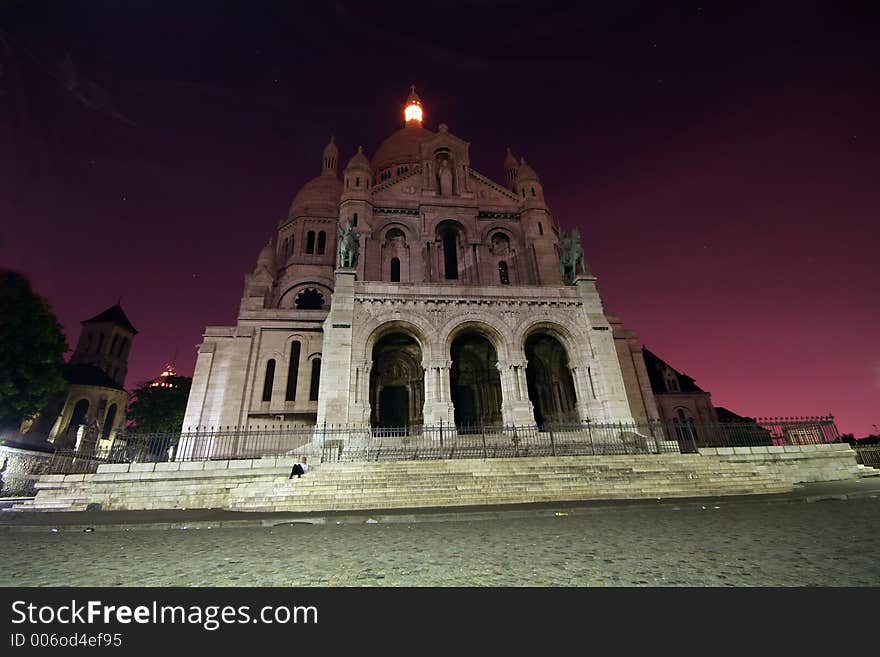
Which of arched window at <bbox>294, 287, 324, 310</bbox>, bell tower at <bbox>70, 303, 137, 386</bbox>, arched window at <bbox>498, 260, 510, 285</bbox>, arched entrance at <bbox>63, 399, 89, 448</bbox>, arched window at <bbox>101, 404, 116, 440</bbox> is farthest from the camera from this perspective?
bell tower at <bbox>70, 303, 137, 386</bbox>

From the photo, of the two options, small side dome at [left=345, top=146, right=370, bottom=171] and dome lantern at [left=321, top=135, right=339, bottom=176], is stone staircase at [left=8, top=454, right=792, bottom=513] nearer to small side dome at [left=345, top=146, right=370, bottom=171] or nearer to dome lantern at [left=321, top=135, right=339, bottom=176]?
small side dome at [left=345, top=146, right=370, bottom=171]

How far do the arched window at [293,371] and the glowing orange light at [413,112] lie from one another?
3581 centimetres

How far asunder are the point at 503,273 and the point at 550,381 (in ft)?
28.9

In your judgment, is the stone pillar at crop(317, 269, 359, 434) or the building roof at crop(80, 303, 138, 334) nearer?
the stone pillar at crop(317, 269, 359, 434)

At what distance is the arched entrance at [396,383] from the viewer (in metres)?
22.5

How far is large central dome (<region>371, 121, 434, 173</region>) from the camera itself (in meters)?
38.8

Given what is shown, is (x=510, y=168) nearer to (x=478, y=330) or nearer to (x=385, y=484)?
(x=478, y=330)

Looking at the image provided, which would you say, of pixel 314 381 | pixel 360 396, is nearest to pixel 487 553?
pixel 360 396

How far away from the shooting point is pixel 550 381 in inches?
901

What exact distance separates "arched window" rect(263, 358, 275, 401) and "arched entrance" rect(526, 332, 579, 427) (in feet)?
50.7

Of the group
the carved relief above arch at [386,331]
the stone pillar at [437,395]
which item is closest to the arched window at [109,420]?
the carved relief above arch at [386,331]

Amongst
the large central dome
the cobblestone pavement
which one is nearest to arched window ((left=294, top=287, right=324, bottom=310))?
the large central dome
